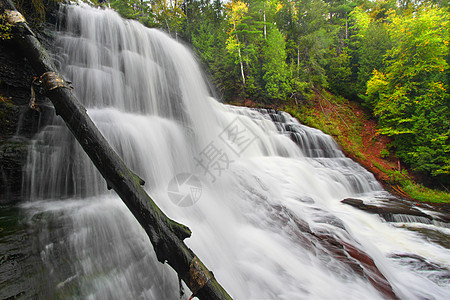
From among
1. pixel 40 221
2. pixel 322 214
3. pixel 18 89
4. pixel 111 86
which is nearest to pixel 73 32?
pixel 111 86

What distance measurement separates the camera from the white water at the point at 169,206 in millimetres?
2080

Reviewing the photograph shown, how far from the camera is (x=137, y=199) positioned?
5.06ft

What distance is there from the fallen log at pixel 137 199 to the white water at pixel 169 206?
90 cm

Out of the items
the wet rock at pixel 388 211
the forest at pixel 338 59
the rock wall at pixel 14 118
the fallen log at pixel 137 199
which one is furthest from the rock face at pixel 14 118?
the wet rock at pixel 388 211

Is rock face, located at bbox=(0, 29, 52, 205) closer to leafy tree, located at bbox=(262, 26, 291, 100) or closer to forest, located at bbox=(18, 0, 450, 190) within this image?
forest, located at bbox=(18, 0, 450, 190)

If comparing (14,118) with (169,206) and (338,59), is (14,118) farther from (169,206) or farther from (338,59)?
(338,59)

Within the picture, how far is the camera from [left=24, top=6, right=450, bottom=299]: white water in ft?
6.82

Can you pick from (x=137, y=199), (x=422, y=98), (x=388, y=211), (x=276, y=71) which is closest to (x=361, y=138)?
(x=422, y=98)

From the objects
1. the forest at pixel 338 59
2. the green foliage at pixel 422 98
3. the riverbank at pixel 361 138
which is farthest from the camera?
the forest at pixel 338 59

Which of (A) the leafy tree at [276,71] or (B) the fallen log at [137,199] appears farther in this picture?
(A) the leafy tree at [276,71]

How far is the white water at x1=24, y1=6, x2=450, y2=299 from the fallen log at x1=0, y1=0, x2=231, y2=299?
900mm

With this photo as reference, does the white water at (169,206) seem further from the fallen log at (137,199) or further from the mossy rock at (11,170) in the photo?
the fallen log at (137,199)

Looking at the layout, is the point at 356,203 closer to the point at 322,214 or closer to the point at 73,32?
the point at 322,214

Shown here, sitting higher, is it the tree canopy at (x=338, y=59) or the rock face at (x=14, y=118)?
the tree canopy at (x=338, y=59)
